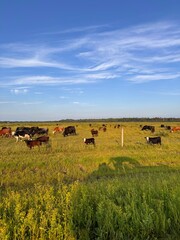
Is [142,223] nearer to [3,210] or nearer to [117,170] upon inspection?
[3,210]

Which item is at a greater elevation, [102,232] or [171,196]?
[171,196]

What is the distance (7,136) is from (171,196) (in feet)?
108

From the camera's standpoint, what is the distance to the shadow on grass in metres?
14.1

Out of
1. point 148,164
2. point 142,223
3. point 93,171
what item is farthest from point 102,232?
point 148,164

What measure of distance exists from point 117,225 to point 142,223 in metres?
0.45

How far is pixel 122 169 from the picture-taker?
1535cm

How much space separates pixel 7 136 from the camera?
121 ft

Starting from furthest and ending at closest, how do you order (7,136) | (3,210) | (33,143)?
1. (7,136)
2. (33,143)
3. (3,210)

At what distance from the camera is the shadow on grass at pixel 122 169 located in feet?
46.2

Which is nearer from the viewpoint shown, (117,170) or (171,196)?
(171,196)

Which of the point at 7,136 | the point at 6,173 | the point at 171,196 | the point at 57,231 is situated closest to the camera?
the point at 57,231

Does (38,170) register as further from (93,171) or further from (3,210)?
(3,210)

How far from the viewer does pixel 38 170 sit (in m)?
14.6

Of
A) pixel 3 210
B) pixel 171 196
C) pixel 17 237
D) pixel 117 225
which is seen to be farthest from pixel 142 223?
pixel 3 210
